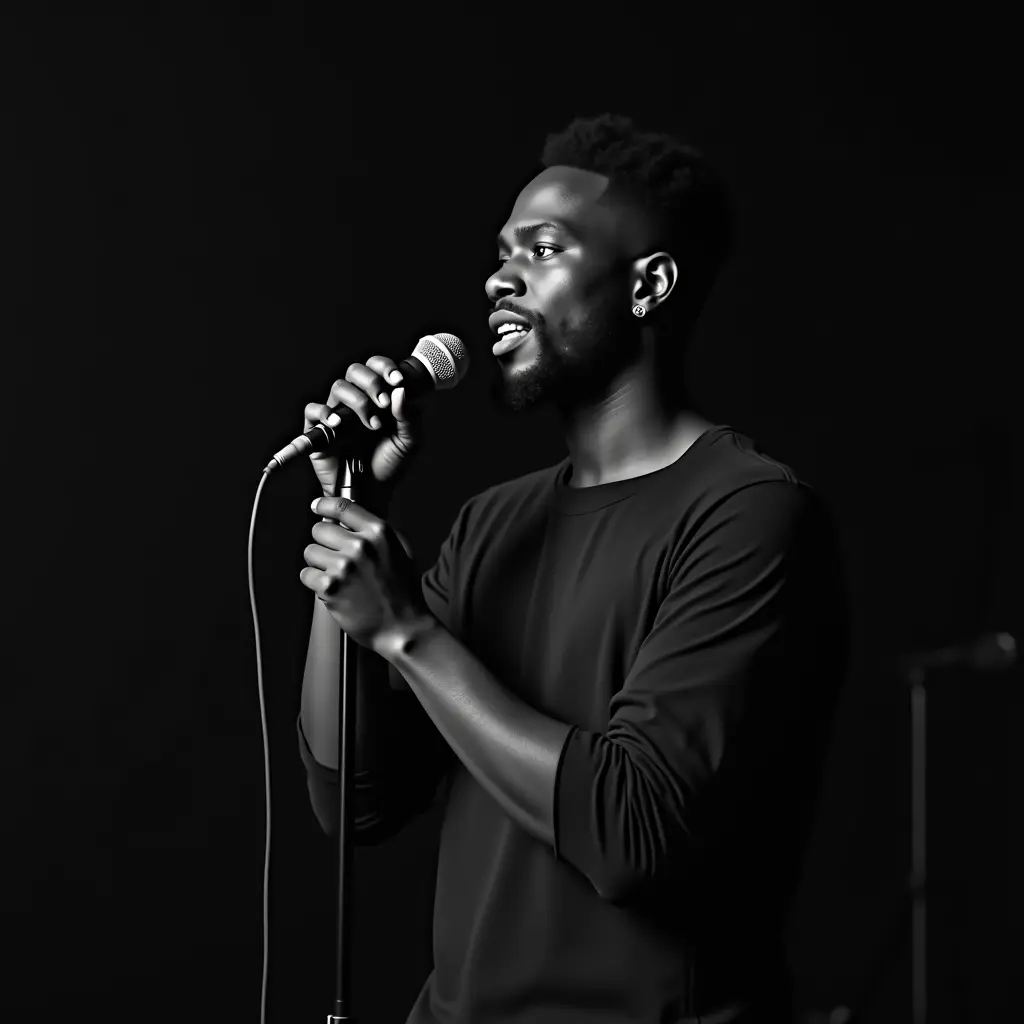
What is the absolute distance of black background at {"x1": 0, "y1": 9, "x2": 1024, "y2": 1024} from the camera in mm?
2588

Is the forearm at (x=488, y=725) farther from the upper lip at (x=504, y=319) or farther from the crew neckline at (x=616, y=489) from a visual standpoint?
the upper lip at (x=504, y=319)

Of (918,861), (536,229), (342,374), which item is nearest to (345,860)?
(536,229)

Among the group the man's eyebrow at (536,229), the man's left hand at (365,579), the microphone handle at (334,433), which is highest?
the man's eyebrow at (536,229)

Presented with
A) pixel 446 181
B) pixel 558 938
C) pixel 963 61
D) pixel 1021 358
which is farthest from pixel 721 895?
pixel 963 61

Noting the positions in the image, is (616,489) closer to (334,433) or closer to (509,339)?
(509,339)

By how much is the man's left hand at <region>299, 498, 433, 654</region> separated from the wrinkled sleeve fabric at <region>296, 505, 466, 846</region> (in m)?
0.20

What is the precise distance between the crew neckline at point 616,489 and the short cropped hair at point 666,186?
0.52ft

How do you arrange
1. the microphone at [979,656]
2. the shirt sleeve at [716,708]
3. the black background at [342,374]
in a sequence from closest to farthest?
1. the shirt sleeve at [716,708]
2. the black background at [342,374]
3. the microphone at [979,656]

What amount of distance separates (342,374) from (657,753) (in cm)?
183

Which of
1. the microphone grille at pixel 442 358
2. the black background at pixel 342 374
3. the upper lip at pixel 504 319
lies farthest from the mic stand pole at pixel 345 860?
the black background at pixel 342 374

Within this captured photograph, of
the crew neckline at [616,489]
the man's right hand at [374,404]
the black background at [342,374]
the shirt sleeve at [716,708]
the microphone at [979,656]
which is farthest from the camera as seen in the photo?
the microphone at [979,656]

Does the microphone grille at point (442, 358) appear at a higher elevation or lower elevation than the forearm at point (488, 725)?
higher

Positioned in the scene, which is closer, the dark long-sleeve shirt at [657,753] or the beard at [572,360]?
the dark long-sleeve shirt at [657,753]

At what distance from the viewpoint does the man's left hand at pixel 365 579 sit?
1214 mm
